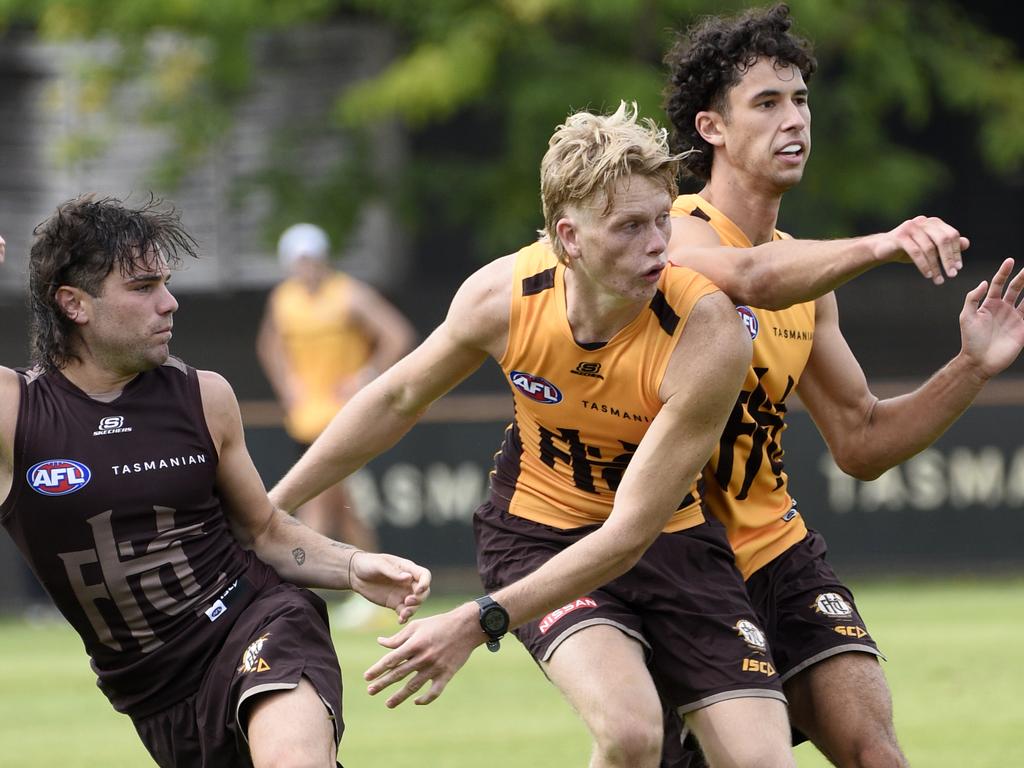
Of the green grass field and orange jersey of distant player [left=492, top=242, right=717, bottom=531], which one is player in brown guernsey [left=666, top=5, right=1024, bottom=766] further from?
the green grass field

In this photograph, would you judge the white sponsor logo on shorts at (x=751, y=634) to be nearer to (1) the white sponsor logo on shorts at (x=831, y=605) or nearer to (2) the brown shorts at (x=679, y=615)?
(2) the brown shorts at (x=679, y=615)

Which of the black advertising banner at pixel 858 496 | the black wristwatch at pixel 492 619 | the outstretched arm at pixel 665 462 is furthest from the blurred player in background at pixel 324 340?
the black wristwatch at pixel 492 619

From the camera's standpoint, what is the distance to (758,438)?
5.29 meters

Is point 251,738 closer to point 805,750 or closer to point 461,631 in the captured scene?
point 461,631

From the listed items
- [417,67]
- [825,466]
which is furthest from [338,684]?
[417,67]

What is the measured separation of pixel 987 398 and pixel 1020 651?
11.9ft

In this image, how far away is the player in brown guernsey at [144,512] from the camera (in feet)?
15.6

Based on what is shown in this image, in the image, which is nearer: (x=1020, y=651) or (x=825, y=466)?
(x=1020, y=651)

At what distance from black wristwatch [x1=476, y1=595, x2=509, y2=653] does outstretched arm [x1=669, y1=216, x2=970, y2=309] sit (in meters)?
1.10

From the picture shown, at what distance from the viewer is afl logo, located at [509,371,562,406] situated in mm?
5008

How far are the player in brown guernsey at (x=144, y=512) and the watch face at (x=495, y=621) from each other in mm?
313

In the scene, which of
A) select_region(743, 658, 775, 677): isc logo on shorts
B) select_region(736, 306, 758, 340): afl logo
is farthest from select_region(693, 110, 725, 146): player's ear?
select_region(743, 658, 775, 677): isc logo on shorts

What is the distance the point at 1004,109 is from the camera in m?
16.1

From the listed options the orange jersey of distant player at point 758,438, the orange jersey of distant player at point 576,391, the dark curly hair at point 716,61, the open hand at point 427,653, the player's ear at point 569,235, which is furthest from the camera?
the dark curly hair at point 716,61
